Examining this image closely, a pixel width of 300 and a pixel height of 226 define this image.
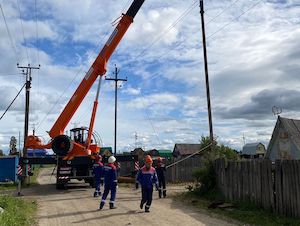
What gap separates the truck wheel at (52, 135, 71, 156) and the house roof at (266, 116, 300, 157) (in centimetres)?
1527

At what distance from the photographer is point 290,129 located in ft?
98.3

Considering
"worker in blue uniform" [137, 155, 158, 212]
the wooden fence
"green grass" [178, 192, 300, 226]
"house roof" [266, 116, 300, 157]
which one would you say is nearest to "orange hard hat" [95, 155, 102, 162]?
"green grass" [178, 192, 300, 226]

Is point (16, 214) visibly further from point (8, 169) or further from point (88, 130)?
point (8, 169)

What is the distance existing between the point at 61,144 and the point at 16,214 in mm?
9451

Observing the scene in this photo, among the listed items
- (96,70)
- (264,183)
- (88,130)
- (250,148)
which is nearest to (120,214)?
(264,183)

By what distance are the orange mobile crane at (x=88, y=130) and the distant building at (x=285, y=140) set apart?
13254mm

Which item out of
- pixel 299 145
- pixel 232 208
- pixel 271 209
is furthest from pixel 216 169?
pixel 299 145

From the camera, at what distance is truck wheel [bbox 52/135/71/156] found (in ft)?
71.9

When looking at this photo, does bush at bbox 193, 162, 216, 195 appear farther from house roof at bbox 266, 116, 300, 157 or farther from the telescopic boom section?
house roof at bbox 266, 116, 300, 157

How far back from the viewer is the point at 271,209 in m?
13.3

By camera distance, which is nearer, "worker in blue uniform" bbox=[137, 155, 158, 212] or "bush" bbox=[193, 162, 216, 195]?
"worker in blue uniform" bbox=[137, 155, 158, 212]

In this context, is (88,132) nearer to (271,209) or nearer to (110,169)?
(110,169)

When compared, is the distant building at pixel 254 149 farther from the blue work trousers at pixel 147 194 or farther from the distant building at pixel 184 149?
the blue work trousers at pixel 147 194

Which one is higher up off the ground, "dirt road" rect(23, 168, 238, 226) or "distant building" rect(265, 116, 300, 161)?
"distant building" rect(265, 116, 300, 161)
